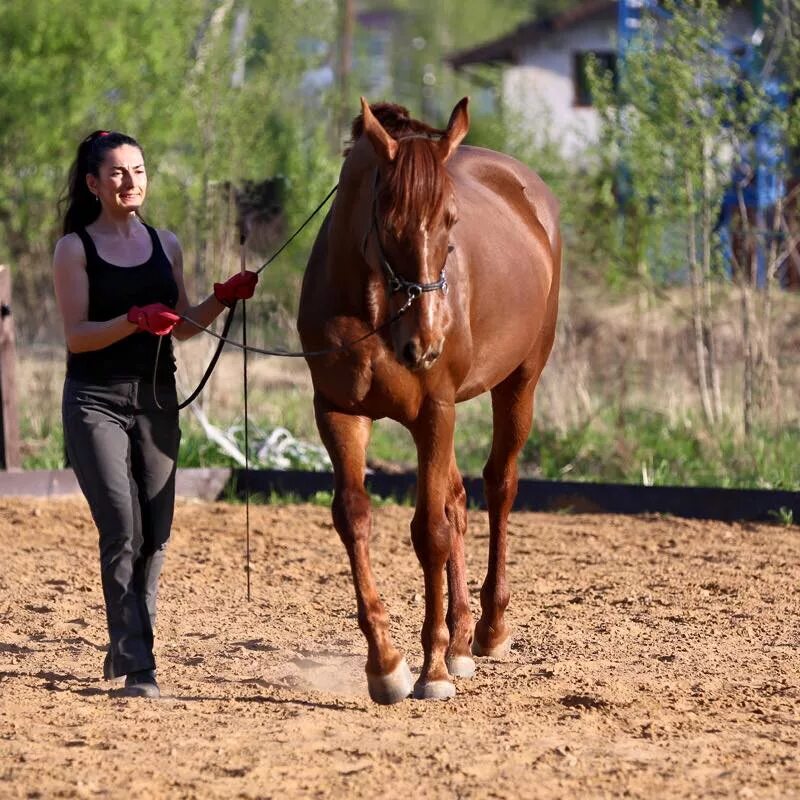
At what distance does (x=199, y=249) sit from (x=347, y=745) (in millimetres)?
8711

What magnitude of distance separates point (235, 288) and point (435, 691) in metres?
1.58

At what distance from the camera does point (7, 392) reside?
9.57 metres

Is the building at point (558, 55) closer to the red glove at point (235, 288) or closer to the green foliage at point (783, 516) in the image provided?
the green foliage at point (783, 516)

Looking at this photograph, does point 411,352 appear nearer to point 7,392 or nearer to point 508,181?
point 508,181

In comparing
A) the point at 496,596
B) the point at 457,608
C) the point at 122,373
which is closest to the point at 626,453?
the point at 496,596

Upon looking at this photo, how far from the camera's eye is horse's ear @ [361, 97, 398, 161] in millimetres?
4758

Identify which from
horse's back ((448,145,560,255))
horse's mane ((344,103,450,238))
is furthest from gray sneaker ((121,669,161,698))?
horse's back ((448,145,560,255))

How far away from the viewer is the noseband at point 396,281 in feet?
15.1

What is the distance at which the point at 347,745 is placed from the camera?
4.43 m

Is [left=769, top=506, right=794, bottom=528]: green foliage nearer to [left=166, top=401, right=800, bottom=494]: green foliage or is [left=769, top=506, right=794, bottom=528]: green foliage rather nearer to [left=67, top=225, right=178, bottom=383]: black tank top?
[left=166, top=401, right=800, bottom=494]: green foliage

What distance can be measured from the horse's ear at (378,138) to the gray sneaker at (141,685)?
196 centimetres

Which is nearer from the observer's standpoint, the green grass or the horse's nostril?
the horse's nostril

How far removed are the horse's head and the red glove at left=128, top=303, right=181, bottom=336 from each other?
31.2 inches

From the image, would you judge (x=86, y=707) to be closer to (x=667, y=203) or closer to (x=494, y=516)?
(x=494, y=516)
